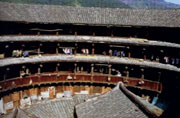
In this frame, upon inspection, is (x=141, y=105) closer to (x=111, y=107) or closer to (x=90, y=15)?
(x=111, y=107)

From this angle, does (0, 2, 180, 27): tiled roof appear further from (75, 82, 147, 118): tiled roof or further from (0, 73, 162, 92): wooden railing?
(75, 82, 147, 118): tiled roof

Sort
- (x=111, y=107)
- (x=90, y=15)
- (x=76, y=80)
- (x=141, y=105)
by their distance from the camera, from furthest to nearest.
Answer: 1. (x=90, y=15)
2. (x=76, y=80)
3. (x=111, y=107)
4. (x=141, y=105)

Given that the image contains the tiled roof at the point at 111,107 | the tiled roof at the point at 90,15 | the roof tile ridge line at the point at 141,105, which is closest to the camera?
the roof tile ridge line at the point at 141,105

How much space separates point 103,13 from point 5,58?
67.8ft

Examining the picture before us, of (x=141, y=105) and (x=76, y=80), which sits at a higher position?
(x=141, y=105)

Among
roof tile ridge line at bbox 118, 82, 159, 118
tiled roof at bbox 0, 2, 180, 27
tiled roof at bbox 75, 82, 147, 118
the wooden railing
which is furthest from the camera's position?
tiled roof at bbox 0, 2, 180, 27

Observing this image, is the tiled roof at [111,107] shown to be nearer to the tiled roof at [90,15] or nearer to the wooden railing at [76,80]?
the wooden railing at [76,80]

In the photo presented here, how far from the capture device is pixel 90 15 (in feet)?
135

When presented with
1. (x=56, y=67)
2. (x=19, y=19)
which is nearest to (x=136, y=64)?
(x=56, y=67)

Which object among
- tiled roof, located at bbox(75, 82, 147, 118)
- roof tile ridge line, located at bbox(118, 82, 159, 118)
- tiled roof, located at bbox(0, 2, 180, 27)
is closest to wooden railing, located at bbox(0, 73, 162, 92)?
tiled roof, located at bbox(0, 2, 180, 27)

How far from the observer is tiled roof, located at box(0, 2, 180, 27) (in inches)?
1448

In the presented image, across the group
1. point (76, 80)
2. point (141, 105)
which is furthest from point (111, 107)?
point (76, 80)

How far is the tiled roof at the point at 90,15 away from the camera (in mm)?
36781

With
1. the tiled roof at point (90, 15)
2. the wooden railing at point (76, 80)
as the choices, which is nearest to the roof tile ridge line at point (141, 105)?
the wooden railing at point (76, 80)
